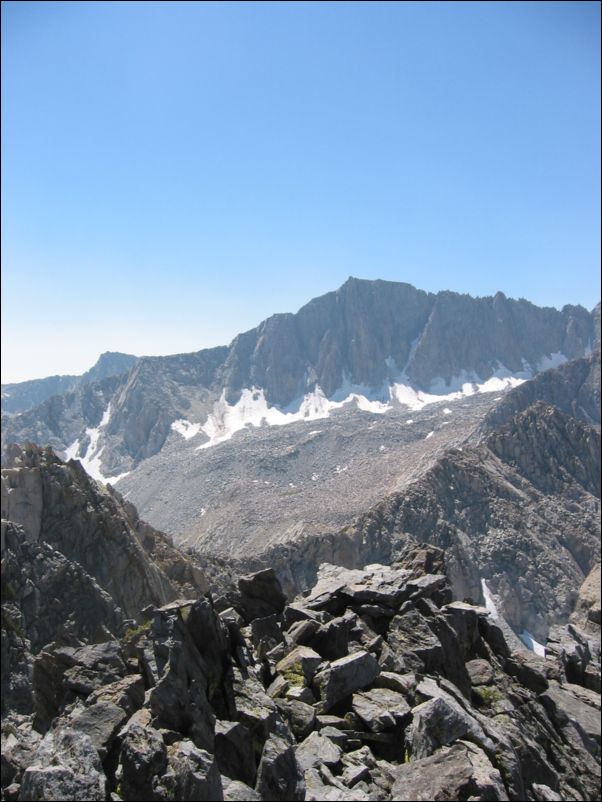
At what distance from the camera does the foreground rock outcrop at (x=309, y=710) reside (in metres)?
10.3

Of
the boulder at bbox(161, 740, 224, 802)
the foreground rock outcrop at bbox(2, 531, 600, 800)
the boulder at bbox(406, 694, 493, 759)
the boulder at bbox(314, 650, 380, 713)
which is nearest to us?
the boulder at bbox(161, 740, 224, 802)

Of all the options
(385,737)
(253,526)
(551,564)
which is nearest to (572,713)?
(385,737)

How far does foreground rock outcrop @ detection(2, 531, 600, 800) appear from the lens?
10266 mm

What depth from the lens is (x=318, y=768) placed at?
1145cm

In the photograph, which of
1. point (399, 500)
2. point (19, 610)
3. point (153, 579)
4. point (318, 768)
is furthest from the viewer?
point (399, 500)

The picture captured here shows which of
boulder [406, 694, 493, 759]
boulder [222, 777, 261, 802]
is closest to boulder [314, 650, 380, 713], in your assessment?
boulder [406, 694, 493, 759]

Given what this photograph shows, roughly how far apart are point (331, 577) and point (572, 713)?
9.19 meters

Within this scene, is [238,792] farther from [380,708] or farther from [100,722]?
[380,708]

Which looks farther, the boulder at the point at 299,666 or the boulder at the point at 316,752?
the boulder at the point at 299,666

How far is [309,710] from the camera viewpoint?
531 inches

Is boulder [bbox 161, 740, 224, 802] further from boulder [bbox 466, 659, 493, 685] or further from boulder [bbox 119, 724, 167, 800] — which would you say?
boulder [bbox 466, 659, 493, 685]

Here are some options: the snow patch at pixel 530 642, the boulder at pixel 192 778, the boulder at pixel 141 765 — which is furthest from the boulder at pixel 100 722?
the snow patch at pixel 530 642

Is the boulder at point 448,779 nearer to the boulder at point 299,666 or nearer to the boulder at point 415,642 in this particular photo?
the boulder at point 299,666

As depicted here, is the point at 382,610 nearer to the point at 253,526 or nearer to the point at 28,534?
the point at 28,534
